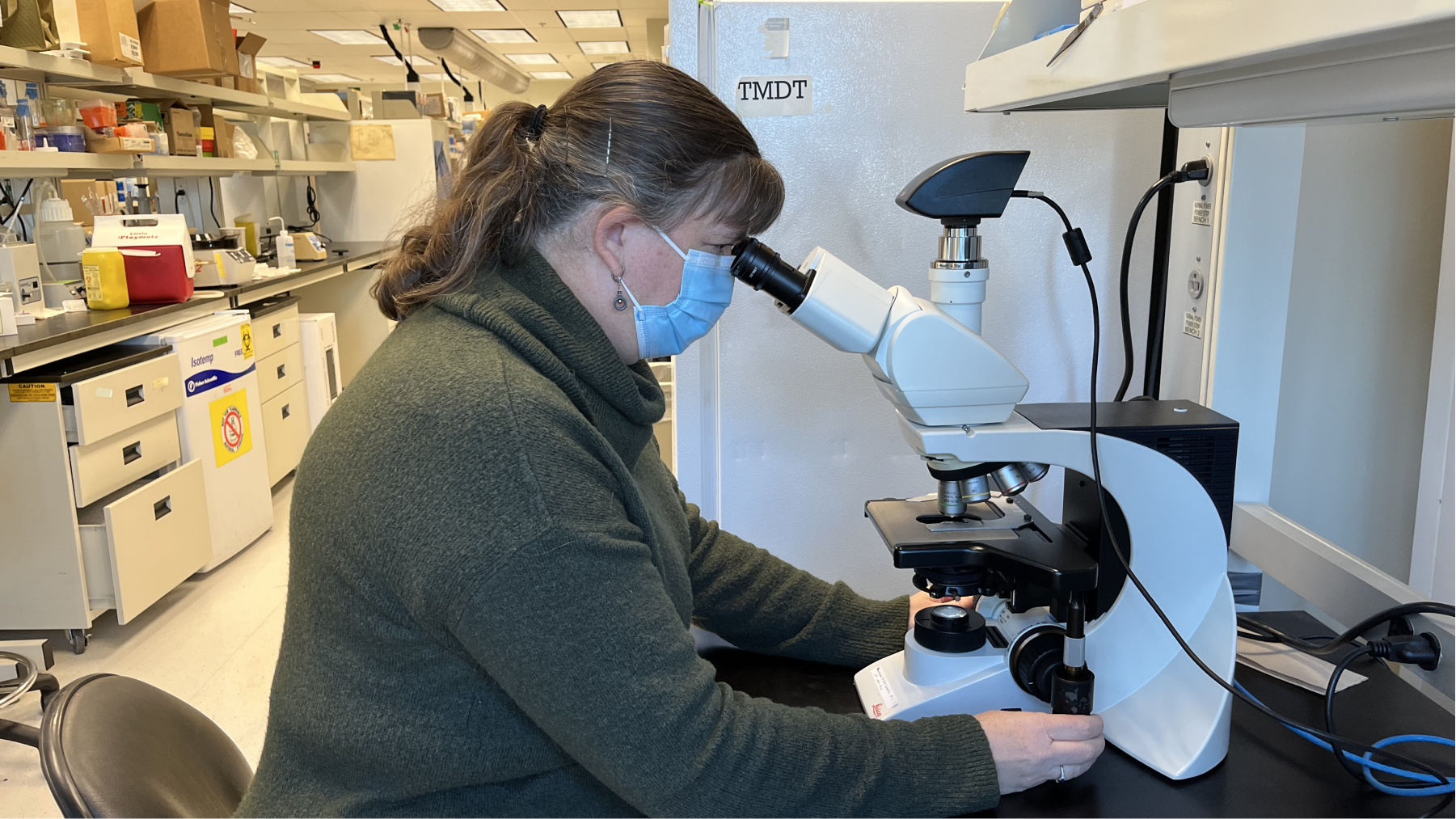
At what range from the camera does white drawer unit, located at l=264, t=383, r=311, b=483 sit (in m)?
3.70

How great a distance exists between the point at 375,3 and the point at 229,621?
5.45 meters

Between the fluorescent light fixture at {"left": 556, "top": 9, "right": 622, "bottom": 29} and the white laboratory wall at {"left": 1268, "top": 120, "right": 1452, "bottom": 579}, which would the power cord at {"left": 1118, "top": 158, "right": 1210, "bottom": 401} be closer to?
the white laboratory wall at {"left": 1268, "top": 120, "right": 1452, "bottom": 579}

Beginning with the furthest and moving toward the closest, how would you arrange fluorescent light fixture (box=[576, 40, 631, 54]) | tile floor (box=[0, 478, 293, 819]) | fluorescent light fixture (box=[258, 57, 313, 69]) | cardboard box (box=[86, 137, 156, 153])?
fluorescent light fixture (box=[258, 57, 313, 69]) < fluorescent light fixture (box=[576, 40, 631, 54]) < cardboard box (box=[86, 137, 156, 153]) < tile floor (box=[0, 478, 293, 819])

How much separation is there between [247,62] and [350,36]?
494cm

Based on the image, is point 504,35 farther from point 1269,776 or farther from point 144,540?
point 1269,776

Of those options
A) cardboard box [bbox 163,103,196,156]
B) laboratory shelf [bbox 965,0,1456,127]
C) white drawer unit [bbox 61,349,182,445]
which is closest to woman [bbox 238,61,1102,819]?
laboratory shelf [bbox 965,0,1456,127]

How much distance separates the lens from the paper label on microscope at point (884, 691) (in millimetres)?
933

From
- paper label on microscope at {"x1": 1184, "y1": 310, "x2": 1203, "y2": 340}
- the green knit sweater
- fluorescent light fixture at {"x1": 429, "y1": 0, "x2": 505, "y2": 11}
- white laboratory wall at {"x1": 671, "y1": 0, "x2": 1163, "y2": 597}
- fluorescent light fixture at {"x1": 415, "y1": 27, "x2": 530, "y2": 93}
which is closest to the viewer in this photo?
the green knit sweater

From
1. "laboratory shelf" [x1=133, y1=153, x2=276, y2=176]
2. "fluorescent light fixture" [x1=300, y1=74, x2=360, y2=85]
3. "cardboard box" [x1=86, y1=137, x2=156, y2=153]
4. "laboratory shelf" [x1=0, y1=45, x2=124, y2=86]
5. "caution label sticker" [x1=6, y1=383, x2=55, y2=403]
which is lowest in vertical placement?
"caution label sticker" [x1=6, y1=383, x2=55, y2=403]

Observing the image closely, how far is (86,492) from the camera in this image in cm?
249

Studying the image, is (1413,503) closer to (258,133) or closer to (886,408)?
(886,408)

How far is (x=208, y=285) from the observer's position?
11.3ft

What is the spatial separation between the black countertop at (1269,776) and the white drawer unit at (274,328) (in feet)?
10.4

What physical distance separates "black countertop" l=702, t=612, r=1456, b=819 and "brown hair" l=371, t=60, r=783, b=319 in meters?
0.51
